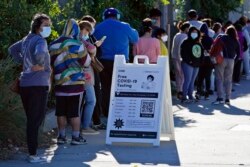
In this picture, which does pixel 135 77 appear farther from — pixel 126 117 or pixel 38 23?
pixel 38 23

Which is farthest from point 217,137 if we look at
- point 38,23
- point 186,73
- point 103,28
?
point 186,73

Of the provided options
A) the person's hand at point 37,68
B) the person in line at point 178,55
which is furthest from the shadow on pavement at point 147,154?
the person in line at point 178,55

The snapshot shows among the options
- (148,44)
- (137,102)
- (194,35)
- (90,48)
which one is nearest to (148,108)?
(137,102)

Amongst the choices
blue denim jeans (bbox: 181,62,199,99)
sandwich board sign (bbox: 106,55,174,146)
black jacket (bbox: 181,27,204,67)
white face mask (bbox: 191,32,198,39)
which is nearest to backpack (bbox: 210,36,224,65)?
black jacket (bbox: 181,27,204,67)

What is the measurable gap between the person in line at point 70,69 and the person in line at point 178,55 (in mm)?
6127

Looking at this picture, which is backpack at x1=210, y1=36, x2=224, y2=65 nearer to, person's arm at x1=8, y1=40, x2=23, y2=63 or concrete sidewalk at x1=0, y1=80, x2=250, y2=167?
concrete sidewalk at x1=0, y1=80, x2=250, y2=167

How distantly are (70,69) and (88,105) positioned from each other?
138 centimetres

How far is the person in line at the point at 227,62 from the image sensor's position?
1513 cm

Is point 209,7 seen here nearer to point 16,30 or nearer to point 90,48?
point 16,30

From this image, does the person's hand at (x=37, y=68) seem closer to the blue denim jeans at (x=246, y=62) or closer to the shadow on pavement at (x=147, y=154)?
the shadow on pavement at (x=147, y=154)

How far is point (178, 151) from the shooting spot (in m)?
9.43

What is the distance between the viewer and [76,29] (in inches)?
376

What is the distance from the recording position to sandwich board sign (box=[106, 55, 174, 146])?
32.1ft

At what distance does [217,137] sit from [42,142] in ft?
8.80
